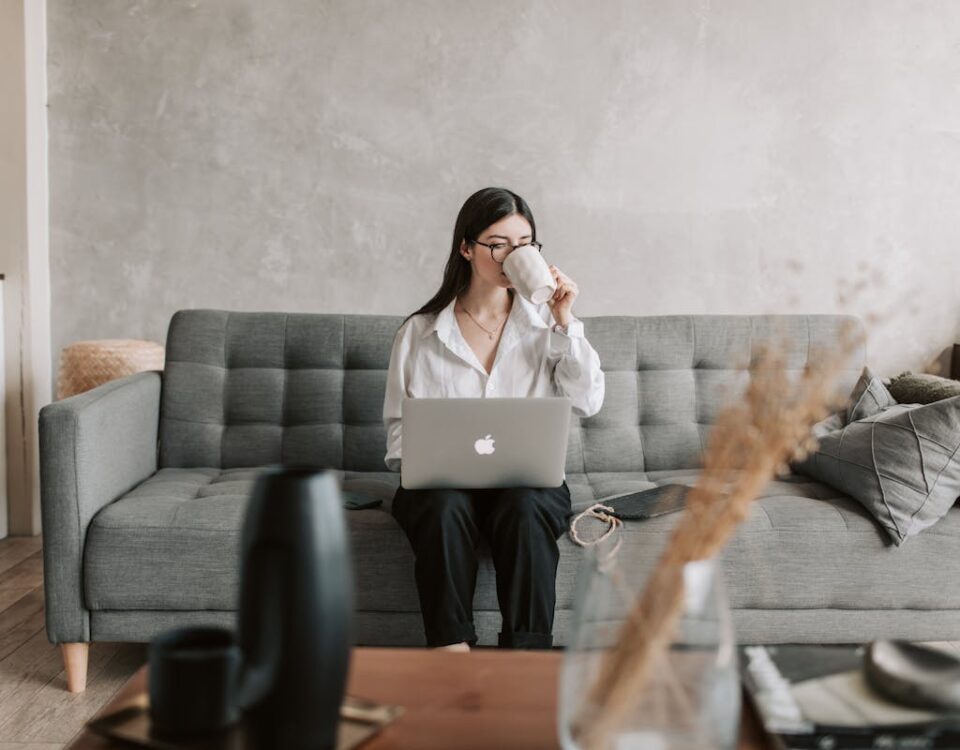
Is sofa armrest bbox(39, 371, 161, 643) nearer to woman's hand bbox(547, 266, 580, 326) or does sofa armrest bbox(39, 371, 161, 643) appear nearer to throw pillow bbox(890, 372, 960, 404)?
woman's hand bbox(547, 266, 580, 326)

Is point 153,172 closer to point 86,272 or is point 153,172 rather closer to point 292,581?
point 86,272

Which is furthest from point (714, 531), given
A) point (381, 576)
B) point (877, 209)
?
point (877, 209)

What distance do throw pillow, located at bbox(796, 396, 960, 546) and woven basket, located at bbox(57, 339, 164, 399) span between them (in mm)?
2150

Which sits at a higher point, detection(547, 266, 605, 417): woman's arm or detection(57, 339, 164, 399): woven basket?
detection(547, 266, 605, 417): woman's arm

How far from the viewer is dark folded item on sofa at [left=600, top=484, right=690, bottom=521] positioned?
81.0 inches

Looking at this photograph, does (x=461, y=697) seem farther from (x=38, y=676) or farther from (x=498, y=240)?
(x=38, y=676)

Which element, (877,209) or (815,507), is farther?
(877,209)

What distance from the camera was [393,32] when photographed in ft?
10.6

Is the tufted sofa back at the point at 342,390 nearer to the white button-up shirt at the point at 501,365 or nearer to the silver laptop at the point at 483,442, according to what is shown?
the white button-up shirt at the point at 501,365

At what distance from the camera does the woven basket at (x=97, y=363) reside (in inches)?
118

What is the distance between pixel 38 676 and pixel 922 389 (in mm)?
2324

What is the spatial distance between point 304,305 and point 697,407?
148 cm

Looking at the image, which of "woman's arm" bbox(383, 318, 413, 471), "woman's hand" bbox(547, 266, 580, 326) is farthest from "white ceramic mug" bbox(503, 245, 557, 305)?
"woman's arm" bbox(383, 318, 413, 471)

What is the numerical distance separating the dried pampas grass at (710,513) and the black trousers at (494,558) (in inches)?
40.6
